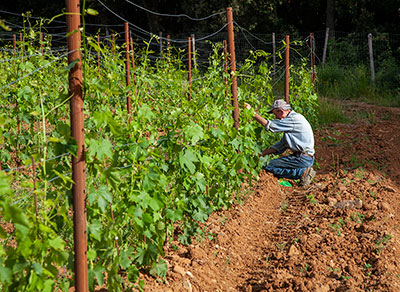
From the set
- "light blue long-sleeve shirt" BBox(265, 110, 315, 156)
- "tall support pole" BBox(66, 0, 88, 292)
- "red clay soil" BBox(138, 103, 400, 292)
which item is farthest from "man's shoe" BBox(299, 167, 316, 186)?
"tall support pole" BBox(66, 0, 88, 292)

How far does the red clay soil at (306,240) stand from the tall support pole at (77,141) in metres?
0.92

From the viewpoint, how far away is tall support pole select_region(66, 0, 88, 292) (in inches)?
111

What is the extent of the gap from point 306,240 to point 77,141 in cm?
268

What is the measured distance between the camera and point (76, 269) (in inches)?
117

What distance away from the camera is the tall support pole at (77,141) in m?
2.81

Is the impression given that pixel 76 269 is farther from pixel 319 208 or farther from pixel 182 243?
pixel 319 208

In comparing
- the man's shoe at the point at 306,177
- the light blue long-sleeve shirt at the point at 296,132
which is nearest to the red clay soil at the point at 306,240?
the man's shoe at the point at 306,177

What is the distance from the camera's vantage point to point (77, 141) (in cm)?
288

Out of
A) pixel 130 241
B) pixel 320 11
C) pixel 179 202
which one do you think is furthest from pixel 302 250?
pixel 320 11

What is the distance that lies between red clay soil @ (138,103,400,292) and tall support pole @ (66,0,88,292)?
0.92m

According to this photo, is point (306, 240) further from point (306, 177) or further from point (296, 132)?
point (296, 132)

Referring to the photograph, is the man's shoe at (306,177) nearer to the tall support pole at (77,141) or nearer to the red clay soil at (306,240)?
the red clay soil at (306,240)

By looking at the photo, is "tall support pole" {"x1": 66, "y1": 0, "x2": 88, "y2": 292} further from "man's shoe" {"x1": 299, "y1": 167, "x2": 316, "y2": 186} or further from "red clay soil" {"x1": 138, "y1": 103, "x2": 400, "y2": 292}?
"man's shoe" {"x1": 299, "y1": 167, "x2": 316, "y2": 186}

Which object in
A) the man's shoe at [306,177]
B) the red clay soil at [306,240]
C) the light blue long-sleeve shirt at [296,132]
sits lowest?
the red clay soil at [306,240]
